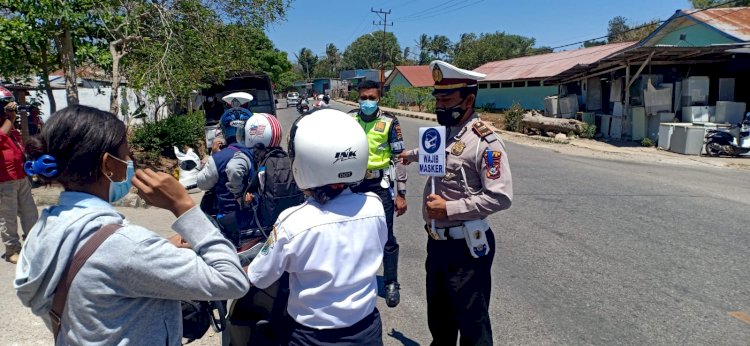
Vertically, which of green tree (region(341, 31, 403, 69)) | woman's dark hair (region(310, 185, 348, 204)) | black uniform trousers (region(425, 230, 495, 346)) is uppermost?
green tree (region(341, 31, 403, 69))

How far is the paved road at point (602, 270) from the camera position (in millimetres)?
3725

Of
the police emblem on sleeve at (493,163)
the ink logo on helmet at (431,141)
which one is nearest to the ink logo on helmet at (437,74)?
the ink logo on helmet at (431,141)

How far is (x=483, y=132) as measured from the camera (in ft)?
9.22

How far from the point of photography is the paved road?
3.72 m

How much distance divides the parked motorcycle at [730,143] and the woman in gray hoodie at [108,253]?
1663 centimetres

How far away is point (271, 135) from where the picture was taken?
136 inches

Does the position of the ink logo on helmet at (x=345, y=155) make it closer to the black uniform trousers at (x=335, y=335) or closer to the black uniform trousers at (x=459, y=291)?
the black uniform trousers at (x=335, y=335)

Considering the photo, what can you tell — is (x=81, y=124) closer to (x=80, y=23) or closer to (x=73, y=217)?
(x=73, y=217)

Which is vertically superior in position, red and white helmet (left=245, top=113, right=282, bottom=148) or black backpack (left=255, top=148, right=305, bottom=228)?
red and white helmet (left=245, top=113, right=282, bottom=148)

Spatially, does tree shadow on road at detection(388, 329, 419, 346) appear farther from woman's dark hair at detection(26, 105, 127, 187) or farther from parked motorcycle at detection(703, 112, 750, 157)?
parked motorcycle at detection(703, 112, 750, 157)

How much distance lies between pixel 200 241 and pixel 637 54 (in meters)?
18.1

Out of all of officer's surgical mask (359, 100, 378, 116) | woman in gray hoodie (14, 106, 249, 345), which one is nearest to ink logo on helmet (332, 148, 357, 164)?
woman in gray hoodie (14, 106, 249, 345)

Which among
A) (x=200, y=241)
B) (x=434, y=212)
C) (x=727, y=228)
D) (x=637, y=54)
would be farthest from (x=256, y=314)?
(x=637, y=54)

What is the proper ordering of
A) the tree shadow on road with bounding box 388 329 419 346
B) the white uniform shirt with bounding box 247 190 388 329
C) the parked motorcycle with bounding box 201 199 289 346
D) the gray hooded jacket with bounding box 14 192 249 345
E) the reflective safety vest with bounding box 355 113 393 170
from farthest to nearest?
the reflective safety vest with bounding box 355 113 393 170, the tree shadow on road with bounding box 388 329 419 346, the parked motorcycle with bounding box 201 199 289 346, the white uniform shirt with bounding box 247 190 388 329, the gray hooded jacket with bounding box 14 192 249 345
